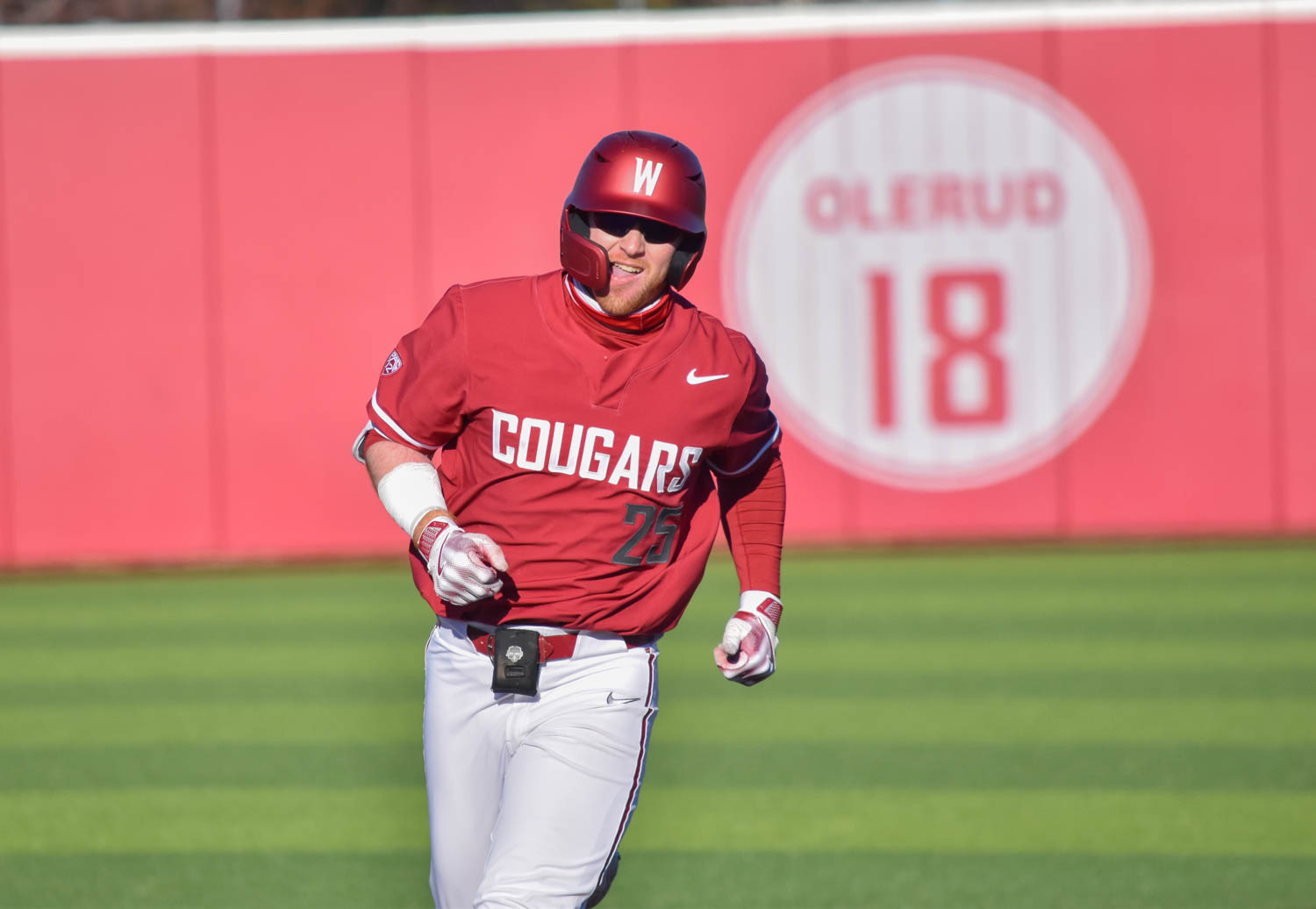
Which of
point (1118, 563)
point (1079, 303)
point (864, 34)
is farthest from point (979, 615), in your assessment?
point (864, 34)

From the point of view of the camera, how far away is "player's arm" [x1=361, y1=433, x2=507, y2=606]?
3.38 metres

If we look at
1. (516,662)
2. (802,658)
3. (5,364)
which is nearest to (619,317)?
(516,662)

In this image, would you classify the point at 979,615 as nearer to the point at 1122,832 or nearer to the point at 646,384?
the point at 1122,832

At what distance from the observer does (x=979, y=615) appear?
11328 millimetres

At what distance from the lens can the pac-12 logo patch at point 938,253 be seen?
48.4 ft

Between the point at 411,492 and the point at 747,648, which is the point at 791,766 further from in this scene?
the point at 411,492

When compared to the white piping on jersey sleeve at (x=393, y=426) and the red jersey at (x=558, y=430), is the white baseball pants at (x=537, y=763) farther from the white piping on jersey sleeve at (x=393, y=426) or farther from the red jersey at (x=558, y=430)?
the white piping on jersey sleeve at (x=393, y=426)

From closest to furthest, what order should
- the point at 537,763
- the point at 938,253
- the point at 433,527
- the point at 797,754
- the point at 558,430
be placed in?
1. the point at 433,527
2. the point at 537,763
3. the point at 558,430
4. the point at 797,754
5. the point at 938,253

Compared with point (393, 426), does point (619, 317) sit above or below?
above

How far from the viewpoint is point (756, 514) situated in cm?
421

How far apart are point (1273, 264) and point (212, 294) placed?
9.95 meters

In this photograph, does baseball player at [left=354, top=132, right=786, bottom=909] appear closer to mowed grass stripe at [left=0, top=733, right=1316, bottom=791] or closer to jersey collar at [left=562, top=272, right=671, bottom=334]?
jersey collar at [left=562, top=272, right=671, bottom=334]

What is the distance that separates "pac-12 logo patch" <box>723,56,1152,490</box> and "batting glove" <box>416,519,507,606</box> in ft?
37.5

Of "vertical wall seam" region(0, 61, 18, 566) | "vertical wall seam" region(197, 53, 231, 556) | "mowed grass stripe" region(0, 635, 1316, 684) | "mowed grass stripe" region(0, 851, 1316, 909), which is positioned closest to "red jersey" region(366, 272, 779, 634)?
"mowed grass stripe" region(0, 851, 1316, 909)
